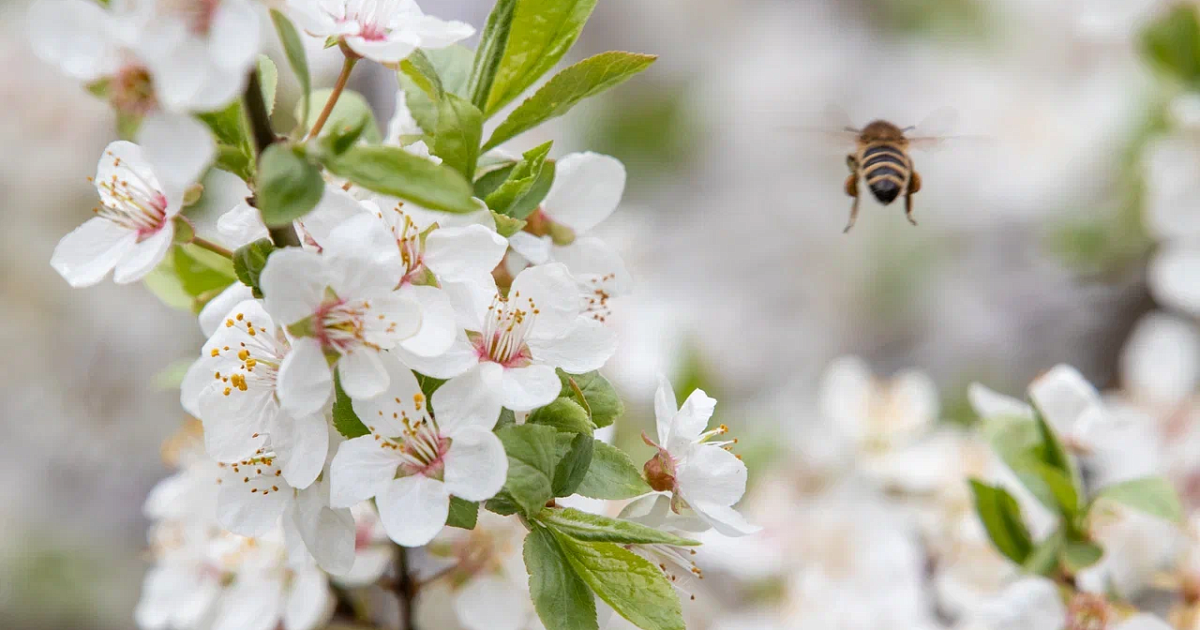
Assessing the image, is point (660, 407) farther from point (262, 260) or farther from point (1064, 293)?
point (1064, 293)

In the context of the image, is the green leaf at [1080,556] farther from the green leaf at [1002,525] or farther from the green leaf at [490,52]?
the green leaf at [490,52]

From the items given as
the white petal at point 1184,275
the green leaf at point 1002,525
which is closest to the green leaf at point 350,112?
the green leaf at point 1002,525

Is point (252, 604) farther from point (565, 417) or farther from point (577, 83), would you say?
point (577, 83)

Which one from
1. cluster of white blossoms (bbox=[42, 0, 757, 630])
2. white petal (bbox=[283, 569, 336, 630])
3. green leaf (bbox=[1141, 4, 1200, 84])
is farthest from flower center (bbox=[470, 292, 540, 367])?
green leaf (bbox=[1141, 4, 1200, 84])

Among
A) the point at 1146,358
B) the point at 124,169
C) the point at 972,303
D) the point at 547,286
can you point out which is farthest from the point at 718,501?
the point at 972,303

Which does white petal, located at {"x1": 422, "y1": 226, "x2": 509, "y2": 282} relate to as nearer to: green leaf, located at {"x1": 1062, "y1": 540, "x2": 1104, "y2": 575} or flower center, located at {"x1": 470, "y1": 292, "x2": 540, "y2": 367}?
flower center, located at {"x1": 470, "y1": 292, "x2": 540, "y2": 367}

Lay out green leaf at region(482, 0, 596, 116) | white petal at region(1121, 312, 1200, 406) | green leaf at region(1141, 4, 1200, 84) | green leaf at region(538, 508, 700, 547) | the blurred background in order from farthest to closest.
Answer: the blurred background, white petal at region(1121, 312, 1200, 406), green leaf at region(1141, 4, 1200, 84), green leaf at region(482, 0, 596, 116), green leaf at region(538, 508, 700, 547)

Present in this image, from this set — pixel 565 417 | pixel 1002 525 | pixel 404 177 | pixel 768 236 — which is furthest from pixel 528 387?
pixel 768 236
